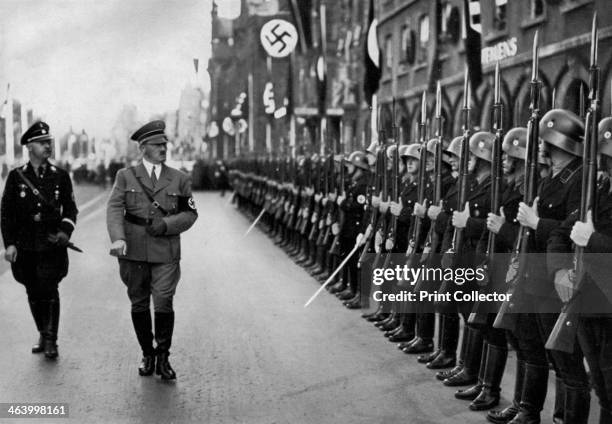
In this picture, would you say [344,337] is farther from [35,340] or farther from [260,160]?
[260,160]

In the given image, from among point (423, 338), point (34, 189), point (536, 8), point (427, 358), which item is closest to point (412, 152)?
point (423, 338)

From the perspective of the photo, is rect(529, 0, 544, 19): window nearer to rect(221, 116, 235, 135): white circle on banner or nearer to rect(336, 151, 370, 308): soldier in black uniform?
rect(336, 151, 370, 308): soldier in black uniform

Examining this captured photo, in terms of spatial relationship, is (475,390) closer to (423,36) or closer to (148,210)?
(148,210)

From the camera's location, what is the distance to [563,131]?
574 cm

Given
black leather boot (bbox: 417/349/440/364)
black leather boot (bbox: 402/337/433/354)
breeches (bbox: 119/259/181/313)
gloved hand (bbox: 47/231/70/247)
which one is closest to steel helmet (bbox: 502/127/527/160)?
black leather boot (bbox: 417/349/440/364)

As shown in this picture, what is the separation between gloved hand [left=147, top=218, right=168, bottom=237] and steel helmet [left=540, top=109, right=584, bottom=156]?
298 cm

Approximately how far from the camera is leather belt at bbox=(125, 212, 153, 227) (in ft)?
24.7

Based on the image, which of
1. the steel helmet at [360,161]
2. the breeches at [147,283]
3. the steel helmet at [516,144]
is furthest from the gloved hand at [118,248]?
the steel helmet at [360,161]

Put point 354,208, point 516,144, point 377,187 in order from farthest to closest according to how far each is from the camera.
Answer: point 354,208, point 377,187, point 516,144

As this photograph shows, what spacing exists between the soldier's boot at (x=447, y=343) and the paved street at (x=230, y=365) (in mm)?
202

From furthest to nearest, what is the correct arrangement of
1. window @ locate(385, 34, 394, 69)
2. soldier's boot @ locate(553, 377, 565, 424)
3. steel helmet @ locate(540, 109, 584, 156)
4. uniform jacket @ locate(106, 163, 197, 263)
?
window @ locate(385, 34, 394, 69)
uniform jacket @ locate(106, 163, 197, 263)
soldier's boot @ locate(553, 377, 565, 424)
steel helmet @ locate(540, 109, 584, 156)

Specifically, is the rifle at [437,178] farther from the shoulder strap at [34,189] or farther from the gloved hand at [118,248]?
the shoulder strap at [34,189]

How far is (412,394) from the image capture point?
277 inches

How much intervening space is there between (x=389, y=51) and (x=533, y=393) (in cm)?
2648
